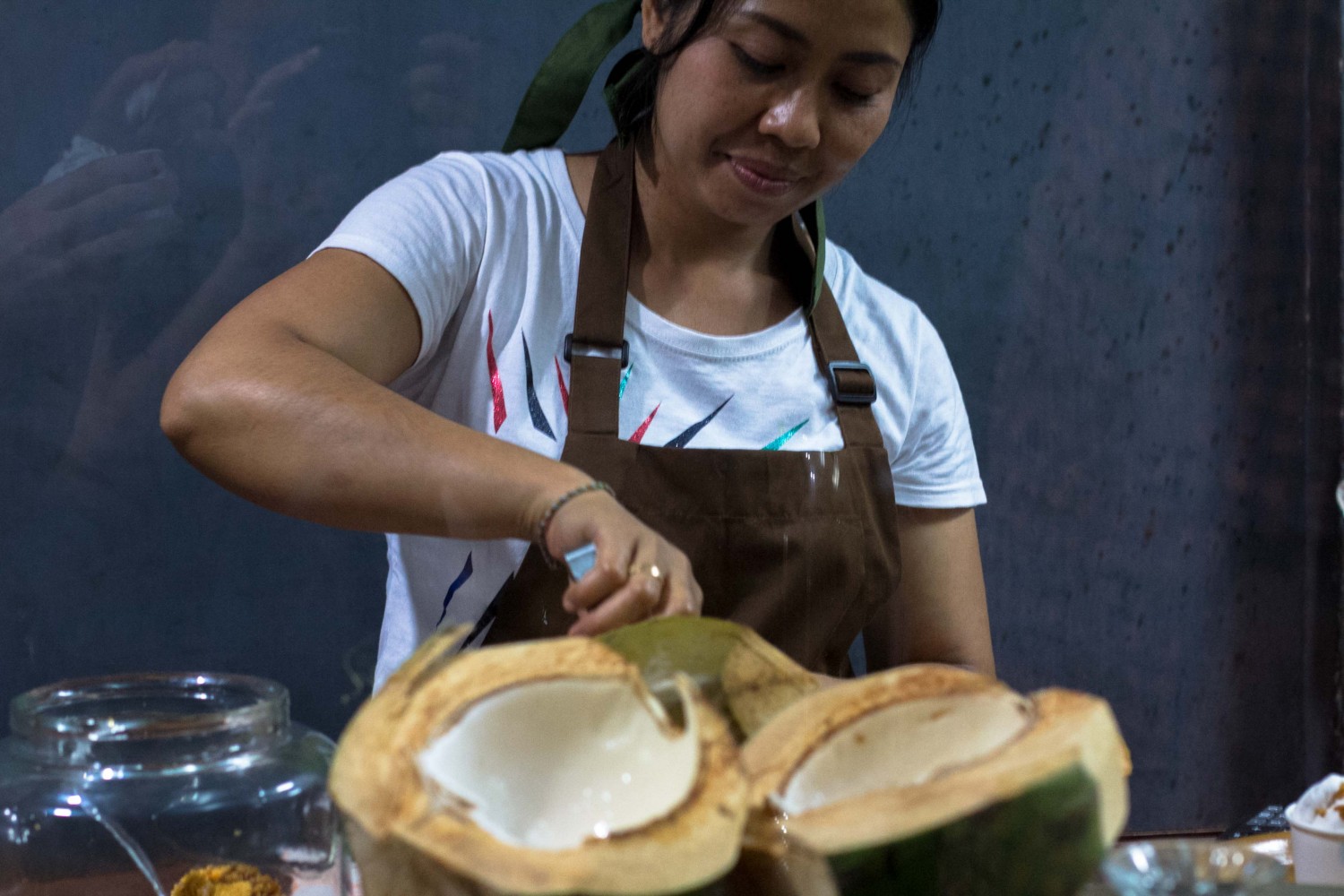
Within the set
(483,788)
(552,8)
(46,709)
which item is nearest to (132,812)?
(46,709)

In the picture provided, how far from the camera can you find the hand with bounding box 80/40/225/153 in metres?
0.82

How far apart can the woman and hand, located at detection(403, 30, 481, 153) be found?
0.16 m

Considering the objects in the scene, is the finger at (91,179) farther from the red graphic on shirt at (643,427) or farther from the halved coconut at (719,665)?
the halved coconut at (719,665)

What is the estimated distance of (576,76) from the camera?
0.84 meters

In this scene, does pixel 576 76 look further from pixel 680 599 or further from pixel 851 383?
pixel 680 599

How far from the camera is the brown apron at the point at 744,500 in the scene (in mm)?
511

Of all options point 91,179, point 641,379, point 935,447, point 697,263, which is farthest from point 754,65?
point 91,179

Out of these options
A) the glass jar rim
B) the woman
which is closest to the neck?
the woman

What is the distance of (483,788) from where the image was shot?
13.4 inches

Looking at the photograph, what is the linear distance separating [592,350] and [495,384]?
0.06 m

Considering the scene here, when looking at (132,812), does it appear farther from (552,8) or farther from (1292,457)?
(1292,457)

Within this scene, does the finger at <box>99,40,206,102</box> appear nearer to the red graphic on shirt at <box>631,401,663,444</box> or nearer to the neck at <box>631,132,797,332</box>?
the neck at <box>631,132,797,332</box>

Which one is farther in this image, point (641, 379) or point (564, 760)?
point (641, 379)

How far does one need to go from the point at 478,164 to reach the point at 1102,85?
2.40 ft
